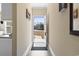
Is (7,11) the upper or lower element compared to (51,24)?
upper

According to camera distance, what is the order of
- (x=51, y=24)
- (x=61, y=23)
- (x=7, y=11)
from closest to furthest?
(x=7, y=11)
(x=61, y=23)
(x=51, y=24)

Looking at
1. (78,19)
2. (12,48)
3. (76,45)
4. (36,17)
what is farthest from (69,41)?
(12,48)

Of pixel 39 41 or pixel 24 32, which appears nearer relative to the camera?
pixel 39 41

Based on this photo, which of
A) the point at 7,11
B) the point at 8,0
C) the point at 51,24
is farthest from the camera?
the point at 51,24

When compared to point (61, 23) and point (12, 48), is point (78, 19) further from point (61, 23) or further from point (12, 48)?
point (12, 48)

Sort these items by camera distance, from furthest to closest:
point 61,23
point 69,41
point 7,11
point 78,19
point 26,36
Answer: point 26,36 → point 61,23 → point 7,11 → point 69,41 → point 78,19

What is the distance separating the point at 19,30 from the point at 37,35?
0.20m

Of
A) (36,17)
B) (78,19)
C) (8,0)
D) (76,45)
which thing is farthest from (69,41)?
(8,0)

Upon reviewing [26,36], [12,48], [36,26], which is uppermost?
[36,26]

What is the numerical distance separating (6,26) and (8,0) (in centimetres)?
65

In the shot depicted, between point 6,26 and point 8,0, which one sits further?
point 6,26

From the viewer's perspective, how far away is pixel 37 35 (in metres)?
1.47

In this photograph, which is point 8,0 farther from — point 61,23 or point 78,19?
point 61,23

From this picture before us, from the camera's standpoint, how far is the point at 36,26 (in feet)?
4.72
